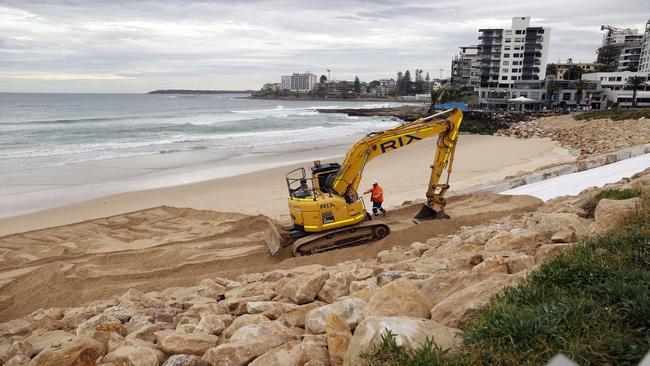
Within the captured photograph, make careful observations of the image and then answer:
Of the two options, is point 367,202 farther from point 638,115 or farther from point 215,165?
point 638,115

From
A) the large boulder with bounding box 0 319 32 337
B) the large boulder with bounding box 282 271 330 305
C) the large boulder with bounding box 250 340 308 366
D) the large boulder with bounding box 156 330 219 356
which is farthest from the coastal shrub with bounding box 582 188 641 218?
the large boulder with bounding box 0 319 32 337

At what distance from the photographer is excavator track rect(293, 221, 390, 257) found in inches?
468

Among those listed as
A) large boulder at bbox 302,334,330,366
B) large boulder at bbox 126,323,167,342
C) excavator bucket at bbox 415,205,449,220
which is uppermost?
large boulder at bbox 302,334,330,366

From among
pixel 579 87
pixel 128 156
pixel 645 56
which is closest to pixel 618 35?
pixel 645 56

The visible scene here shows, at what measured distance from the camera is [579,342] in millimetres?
4012

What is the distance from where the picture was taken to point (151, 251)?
517 inches

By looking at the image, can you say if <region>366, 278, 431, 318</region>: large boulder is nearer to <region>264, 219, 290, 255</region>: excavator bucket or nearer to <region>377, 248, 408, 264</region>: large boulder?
<region>377, 248, 408, 264</region>: large boulder

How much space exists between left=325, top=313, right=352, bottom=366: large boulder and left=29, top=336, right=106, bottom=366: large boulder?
2835mm

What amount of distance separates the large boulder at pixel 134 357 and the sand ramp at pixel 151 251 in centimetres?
512

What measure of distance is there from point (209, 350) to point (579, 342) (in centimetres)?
367

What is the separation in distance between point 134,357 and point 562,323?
14.5 feet

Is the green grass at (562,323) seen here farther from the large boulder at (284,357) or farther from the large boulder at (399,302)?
the large boulder at (284,357)

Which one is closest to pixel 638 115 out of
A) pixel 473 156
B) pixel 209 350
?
pixel 473 156

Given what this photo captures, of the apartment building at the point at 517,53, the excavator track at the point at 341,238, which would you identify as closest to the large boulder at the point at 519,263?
the excavator track at the point at 341,238
